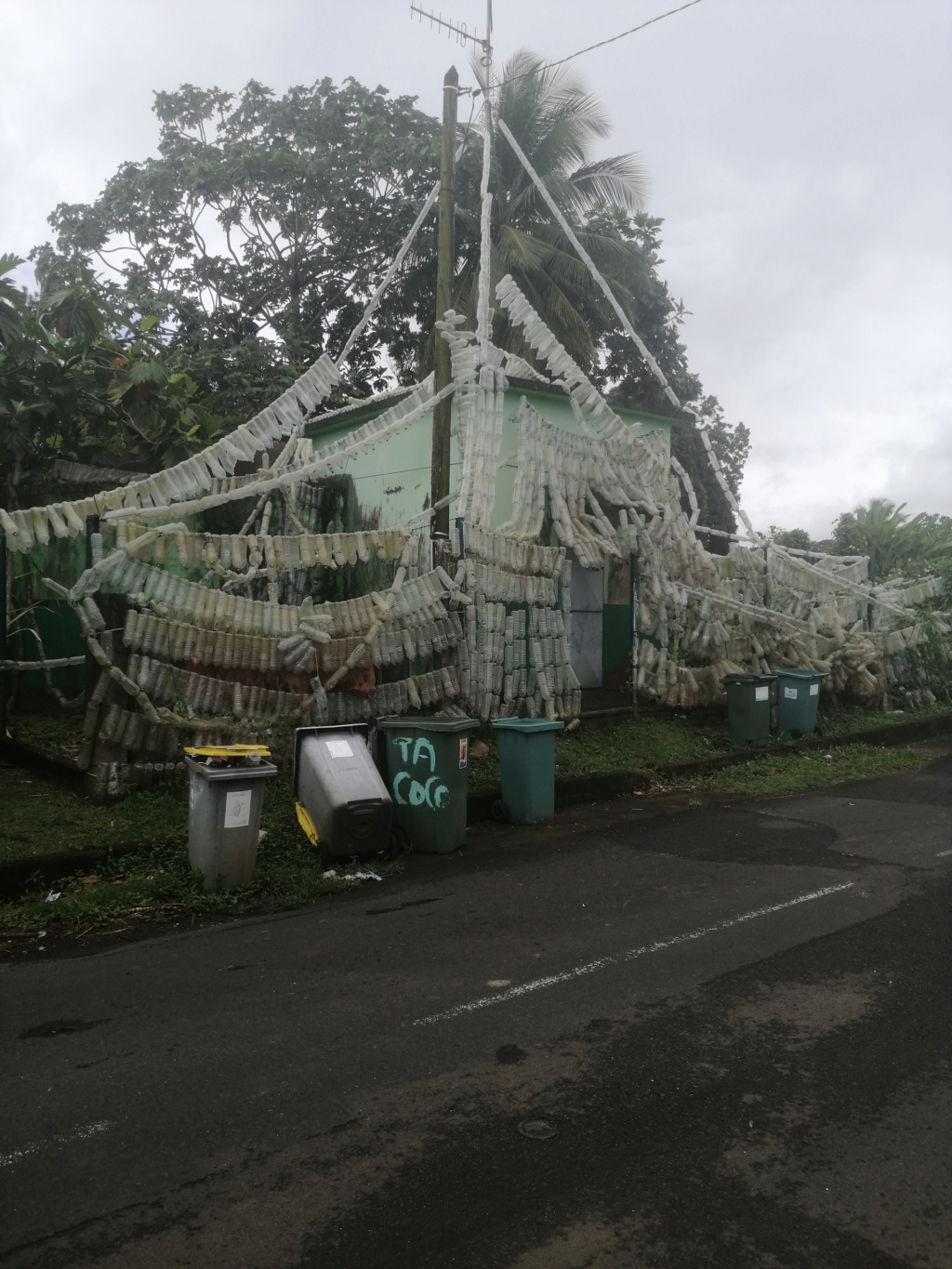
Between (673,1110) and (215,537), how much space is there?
6594 millimetres

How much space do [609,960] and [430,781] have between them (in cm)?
288

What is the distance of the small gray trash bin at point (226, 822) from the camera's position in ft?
22.3

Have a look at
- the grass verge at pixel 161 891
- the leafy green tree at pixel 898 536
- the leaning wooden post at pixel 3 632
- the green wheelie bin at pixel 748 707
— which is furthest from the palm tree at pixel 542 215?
the grass verge at pixel 161 891

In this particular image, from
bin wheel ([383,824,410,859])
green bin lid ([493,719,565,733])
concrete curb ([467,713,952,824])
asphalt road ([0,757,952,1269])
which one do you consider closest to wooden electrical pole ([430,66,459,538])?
green bin lid ([493,719,565,733])

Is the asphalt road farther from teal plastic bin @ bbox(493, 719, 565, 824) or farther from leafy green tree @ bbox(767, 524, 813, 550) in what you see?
leafy green tree @ bbox(767, 524, 813, 550)

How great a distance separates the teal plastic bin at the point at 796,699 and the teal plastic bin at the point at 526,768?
604 centimetres

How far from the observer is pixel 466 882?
733 centimetres

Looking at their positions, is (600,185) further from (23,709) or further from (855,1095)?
(855,1095)

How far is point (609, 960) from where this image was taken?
220 inches

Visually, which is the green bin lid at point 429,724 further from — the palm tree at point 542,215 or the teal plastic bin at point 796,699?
the palm tree at point 542,215

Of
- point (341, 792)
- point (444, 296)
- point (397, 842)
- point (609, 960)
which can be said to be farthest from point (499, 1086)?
point (444, 296)

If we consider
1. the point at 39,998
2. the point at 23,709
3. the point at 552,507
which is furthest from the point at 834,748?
the point at 39,998

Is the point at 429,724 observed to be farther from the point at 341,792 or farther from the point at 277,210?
the point at 277,210

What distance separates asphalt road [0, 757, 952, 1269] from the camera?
313 centimetres
